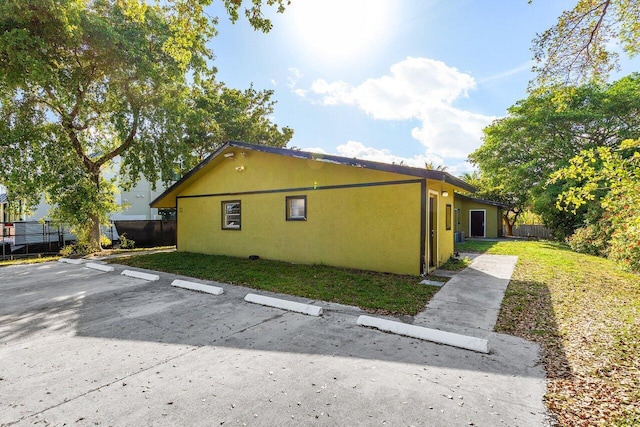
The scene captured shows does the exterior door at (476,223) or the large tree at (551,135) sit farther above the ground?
the large tree at (551,135)

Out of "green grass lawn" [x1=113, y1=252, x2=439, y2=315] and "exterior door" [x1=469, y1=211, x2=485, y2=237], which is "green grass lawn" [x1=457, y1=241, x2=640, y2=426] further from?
"exterior door" [x1=469, y1=211, x2=485, y2=237]

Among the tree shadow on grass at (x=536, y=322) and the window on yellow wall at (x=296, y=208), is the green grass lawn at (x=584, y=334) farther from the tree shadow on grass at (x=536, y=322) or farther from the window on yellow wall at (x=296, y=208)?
the window on yellow wall at (x=296, y=208)

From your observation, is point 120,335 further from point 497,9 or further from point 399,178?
point 497,9

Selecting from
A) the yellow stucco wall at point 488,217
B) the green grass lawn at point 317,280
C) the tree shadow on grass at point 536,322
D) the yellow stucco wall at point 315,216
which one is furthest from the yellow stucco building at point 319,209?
the yellow stucco wall at point 488,217

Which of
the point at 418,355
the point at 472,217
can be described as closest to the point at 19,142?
the point at 418,355

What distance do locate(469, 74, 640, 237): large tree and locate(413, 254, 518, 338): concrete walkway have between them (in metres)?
9.47

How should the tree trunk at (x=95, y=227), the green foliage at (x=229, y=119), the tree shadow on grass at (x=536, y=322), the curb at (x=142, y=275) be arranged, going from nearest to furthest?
the tree shadow on grass at (x=536, y=322), the curb at (x=142, y=275), the tree trunk at (x=95, y=227), the green foliage at (x=229, y=119)

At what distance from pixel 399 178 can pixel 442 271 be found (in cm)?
279

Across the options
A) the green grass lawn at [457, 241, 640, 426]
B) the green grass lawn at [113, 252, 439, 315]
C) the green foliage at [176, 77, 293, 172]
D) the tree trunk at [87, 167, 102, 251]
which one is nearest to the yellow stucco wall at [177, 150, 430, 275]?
the green grass lawn at [113, 252, 439, 315]

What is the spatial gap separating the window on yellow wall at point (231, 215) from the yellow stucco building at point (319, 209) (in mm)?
37

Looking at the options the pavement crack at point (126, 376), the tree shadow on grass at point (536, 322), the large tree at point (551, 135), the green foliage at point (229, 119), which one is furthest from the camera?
the green foliage at point (229, 119)

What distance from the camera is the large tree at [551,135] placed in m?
14.9

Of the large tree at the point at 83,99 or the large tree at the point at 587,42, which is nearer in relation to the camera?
the large tree at the point at 587,42

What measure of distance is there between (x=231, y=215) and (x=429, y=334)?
868cm
